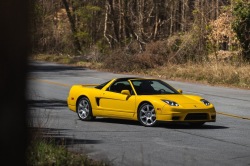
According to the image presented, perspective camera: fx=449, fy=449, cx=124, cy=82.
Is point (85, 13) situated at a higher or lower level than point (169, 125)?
higher

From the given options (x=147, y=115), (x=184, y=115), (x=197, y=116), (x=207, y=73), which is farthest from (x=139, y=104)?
(x=207, y=73)

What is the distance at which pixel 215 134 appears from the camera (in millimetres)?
10242

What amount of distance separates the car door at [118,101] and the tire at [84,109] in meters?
0.46

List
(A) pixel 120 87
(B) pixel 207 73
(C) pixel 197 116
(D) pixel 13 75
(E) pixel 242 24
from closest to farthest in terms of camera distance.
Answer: (D) pixel 13 75, (C) pixel 197 116, (A) pixel 120 87, (B) pixel 207 73, (E) pixel 242 24

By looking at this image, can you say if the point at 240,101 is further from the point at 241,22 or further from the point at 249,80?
the point at 241,22

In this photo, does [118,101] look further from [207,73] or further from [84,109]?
[207,73]

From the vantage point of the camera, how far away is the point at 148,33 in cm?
4522

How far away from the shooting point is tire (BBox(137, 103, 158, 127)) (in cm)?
1103

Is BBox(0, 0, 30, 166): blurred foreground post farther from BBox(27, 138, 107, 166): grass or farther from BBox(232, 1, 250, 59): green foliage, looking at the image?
BBox(232, 1, 250, 59): green foliage

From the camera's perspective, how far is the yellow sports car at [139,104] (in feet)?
35.5

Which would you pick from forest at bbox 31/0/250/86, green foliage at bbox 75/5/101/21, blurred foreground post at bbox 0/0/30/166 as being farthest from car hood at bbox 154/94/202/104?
→ green foliage at bbox 75/5/101/21

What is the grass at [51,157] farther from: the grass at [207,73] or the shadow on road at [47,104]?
the grass at [207,73]

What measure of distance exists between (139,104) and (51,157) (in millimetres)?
4744

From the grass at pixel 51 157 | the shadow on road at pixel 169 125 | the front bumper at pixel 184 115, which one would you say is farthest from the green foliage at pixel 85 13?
the grass at pixel 51 157
